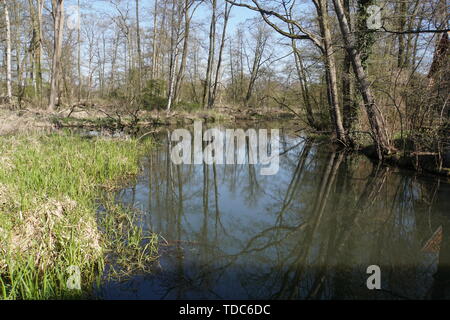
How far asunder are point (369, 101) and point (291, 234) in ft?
18.3

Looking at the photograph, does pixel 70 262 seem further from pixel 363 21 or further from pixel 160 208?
pixel 363 21

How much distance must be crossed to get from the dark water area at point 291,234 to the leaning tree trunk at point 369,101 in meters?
1.35

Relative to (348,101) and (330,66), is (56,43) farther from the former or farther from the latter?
(348,101)

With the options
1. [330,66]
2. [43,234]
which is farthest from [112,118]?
[43,234]

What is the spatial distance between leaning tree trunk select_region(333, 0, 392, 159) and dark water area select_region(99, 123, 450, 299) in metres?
1.35

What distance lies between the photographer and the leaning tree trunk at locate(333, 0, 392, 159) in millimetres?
8047

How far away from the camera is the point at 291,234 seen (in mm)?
3988

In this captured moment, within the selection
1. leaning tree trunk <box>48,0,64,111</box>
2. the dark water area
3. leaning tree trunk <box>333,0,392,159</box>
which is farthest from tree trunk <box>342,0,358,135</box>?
leaning tree trunk <box>48,0,64,111</box>

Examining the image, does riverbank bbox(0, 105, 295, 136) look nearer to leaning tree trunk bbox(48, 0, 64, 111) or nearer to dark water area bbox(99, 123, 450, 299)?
leaning tree trunk bbox(48, 0, 64, 111)

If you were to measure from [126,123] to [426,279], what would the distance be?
1237cm

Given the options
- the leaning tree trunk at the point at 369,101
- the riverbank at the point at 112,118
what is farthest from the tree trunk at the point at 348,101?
the riverbank at the point at 112,118

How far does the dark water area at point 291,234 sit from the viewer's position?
269 cm

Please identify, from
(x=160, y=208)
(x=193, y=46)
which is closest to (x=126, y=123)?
(x=160, y=208)

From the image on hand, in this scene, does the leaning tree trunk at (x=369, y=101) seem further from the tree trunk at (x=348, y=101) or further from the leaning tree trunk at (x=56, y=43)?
the leaning tree trunk at (x=56, y=43)
